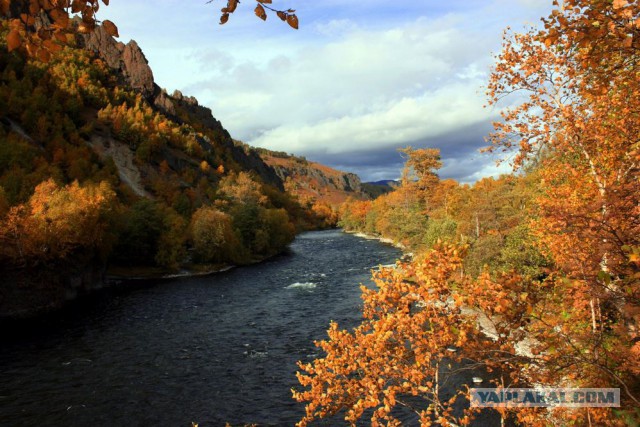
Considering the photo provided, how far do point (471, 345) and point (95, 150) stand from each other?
436 ft

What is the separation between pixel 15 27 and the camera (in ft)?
11.8

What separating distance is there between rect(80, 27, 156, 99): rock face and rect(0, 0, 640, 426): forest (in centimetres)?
1770

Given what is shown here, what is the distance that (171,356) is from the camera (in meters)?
29.9

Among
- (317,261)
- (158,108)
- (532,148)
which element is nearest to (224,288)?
(317,261)

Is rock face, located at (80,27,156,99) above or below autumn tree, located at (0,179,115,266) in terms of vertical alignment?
above

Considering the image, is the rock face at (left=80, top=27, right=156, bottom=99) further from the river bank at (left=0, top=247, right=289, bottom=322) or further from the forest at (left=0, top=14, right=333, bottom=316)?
the river bank at (left=0, top=247, right=289, bottom=322)

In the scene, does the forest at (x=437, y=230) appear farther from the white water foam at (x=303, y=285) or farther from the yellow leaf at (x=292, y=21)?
the white water foam at (x=303, y=285)

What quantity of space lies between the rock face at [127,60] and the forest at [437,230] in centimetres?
1770

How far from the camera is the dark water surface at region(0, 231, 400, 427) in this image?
2206 centimetres

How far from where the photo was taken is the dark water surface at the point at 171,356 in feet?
72.4

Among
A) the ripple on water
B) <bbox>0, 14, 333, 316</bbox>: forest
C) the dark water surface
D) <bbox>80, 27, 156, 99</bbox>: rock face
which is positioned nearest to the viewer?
the dark water surface

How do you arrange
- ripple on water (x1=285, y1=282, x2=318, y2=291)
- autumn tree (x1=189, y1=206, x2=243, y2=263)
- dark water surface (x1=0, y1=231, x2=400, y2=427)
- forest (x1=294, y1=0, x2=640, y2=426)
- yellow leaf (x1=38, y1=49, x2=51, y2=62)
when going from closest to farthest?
1. yellow leaf (x1=38, y1=49, x2=51, y2=62)
2. forest (x1=294, y1=0, x2=640, y2=426)
3. dark water surface (x1=0, y1=231, x2=400, y2=427)
4. ripple on water (x1=285, y1=282, x2=318, y2=291)
5. autumn tree (x1=189, y1=206, x2=243, y2=263)

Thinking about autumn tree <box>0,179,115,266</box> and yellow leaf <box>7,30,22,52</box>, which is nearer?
yellow leaf <box>7,30,22,52</box>

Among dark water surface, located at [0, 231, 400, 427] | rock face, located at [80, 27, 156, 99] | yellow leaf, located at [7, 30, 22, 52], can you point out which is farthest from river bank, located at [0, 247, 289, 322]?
rock face, located at [80, 27, 156, 99]
